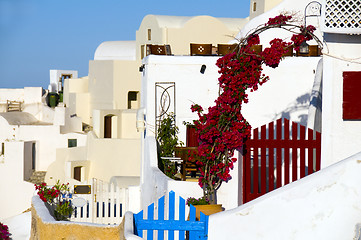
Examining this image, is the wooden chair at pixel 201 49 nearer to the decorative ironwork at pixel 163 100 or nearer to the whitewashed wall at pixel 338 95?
the decorative ironwork at pixel 163 100

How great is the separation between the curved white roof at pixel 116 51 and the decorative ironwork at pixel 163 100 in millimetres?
27472

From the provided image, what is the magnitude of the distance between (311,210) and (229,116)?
3557 mm

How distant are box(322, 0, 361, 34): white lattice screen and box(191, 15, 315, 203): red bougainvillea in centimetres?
77

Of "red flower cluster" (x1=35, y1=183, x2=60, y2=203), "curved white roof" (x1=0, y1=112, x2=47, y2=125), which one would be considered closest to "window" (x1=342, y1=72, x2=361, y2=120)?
"red flower cluster" (x1=35, y1=183, x2=60, y2=203)

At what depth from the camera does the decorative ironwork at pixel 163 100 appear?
14.5 metres

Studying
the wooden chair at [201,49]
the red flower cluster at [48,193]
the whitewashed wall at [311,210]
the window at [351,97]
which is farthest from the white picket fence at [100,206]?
the whitewashed wall at [311,210]

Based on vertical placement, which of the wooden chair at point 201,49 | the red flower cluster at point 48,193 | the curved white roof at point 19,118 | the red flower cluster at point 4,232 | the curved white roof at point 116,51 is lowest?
the red flower cluster at point 4,232

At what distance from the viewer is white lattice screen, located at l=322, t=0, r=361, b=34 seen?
9680mm

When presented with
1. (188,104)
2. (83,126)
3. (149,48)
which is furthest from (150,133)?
(83,126)

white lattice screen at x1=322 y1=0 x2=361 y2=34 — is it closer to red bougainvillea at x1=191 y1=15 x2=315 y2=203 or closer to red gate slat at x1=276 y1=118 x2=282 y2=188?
red bougainvillea at x1=191 y1=15 x2=315 y2=203

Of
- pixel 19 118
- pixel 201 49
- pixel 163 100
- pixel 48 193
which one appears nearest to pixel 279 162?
pixel 163 100

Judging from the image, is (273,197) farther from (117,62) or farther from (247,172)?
(117,62)

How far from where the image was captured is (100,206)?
15.7 m

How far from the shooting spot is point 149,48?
49.8 feet
